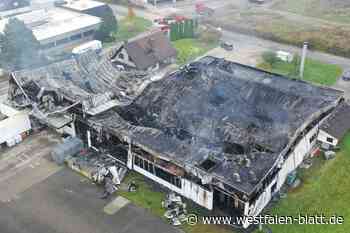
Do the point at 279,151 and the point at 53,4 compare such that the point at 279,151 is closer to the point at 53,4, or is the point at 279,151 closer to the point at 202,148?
the point at 202,148

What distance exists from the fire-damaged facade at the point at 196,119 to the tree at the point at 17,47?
31.1ft

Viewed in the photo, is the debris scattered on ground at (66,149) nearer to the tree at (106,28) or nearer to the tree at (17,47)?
the tree at (17,47)

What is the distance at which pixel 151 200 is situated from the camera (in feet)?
101

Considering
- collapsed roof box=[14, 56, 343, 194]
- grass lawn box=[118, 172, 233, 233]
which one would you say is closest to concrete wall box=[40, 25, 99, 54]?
collapsed roof box=[14, 56, 343, 194]

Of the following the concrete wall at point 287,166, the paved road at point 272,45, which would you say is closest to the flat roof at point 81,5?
the paved road at point 272,45

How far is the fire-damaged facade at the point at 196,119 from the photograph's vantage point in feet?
96.4

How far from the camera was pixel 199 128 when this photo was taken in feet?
114

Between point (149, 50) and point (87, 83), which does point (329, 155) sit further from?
point (149, 50)

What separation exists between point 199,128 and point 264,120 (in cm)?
563

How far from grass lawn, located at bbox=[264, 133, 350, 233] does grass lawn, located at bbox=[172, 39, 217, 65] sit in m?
25.5

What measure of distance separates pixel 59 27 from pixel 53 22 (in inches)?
112

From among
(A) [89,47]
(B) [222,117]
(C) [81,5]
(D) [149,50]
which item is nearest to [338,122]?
(B) [222,117]

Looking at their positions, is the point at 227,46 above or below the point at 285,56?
above

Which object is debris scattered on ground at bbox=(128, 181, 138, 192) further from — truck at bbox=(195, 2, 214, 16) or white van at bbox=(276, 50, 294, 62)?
truck at bbox=(195, 2, 214, 16)
